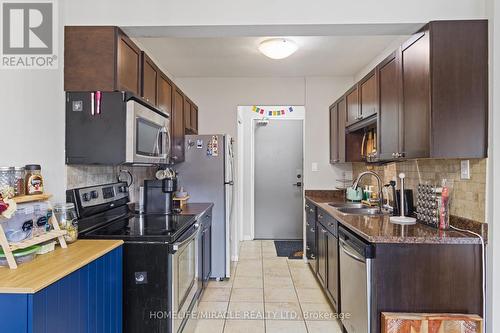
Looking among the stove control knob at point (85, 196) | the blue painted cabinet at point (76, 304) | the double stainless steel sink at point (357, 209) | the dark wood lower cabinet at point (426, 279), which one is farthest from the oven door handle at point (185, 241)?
the double stainless steel sink at point (357, 209)

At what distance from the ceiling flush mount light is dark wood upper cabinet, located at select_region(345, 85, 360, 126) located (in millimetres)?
751

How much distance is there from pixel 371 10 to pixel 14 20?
2.13 meters

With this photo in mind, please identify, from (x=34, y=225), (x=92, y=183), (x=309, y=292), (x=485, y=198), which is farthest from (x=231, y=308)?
(x=485, y=198)

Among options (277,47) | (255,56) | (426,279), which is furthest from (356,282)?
(255,56)

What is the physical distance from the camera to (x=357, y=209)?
3.34 metres

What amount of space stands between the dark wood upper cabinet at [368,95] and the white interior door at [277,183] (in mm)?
2567

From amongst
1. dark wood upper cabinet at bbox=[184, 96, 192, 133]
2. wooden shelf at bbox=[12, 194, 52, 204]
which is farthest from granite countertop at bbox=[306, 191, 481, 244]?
dark wood upper cabinet at bbox=[184, 96, 192, 133]

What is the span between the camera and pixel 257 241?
5.46 m

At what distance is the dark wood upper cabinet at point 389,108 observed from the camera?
2.28 meters

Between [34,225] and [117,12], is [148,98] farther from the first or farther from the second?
[34,225]

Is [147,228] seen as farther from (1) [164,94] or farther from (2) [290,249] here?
(2) [290,249]

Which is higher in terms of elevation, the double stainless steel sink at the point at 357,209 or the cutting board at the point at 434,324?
the double stainless steel sink at the point at 357,209

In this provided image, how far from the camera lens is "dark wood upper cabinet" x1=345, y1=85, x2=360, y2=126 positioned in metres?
3.23

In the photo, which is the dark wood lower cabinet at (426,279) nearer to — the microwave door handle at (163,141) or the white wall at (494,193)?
the white wall at (494,193)
